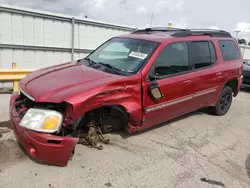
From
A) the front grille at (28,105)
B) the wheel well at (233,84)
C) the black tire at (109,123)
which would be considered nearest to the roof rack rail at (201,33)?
the wheel well at (233,84)

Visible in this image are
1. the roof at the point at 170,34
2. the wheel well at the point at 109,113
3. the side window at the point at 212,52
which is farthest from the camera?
the side window at the point at 212,52

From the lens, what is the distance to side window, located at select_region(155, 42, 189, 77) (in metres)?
4.07

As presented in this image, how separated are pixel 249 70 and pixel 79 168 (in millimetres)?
8425

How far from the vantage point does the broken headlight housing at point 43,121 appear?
297 centimetres

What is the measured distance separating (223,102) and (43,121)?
444 cm

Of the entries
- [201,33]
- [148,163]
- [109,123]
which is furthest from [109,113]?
[201,33]

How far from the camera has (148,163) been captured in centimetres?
351

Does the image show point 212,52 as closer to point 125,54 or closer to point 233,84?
point 233,84

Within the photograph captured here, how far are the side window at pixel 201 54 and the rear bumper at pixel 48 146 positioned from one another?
2817 millimetres

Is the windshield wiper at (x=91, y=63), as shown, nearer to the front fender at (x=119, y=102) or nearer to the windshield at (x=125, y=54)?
the windshield at (x=125, y=54)

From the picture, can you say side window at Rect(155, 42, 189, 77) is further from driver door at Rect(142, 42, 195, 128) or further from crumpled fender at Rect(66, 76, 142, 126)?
crumpled fender at Rect(66, 76, 142, 126)

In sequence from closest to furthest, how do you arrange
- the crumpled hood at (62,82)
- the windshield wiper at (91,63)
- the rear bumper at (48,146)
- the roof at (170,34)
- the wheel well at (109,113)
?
the rear bumper at (48,146) < the crumpled hood at (62,82) < the wheel well at (109,113) < the windshield wiper at (91,63) < the roof at (170,34)

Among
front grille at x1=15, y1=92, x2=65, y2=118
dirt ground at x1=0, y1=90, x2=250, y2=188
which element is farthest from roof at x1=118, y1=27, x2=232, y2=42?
front grille at x1=15, y1=92, x2=65, y2=118

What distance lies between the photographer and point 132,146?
12.9ft
